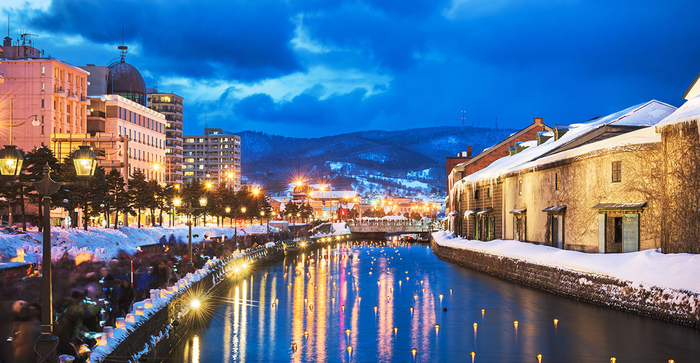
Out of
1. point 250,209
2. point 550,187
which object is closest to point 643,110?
point 550,187

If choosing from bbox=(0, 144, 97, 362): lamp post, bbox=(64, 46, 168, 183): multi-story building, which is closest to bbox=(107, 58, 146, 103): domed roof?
bbox=(64, 46, 168, 183): multi-story building

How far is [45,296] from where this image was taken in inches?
487

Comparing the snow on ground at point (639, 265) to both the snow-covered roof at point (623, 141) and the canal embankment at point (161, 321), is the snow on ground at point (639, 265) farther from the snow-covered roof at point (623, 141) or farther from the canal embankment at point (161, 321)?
the canal embankment at point (161, 321)

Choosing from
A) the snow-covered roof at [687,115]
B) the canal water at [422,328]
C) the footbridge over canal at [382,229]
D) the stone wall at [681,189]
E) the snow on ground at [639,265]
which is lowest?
the footbridge over canal at [382,229]

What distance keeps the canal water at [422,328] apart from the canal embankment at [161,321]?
2.42 feet

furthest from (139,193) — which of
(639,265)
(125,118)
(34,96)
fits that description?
(639,265)

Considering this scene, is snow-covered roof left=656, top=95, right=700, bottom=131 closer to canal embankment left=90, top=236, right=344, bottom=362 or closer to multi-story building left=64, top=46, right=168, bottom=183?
canal embankment left=90, top=236, right=344, bottom=362

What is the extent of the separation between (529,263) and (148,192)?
50.5 metres

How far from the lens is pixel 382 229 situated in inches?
5123

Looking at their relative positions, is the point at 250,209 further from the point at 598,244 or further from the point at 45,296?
the point at 45,296

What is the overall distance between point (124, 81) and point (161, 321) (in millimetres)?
116008

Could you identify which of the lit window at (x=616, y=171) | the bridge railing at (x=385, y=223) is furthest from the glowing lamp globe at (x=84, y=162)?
the bridge railing at (x=385, y=223)

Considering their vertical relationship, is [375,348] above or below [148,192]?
below

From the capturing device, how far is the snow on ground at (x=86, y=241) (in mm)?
34906
